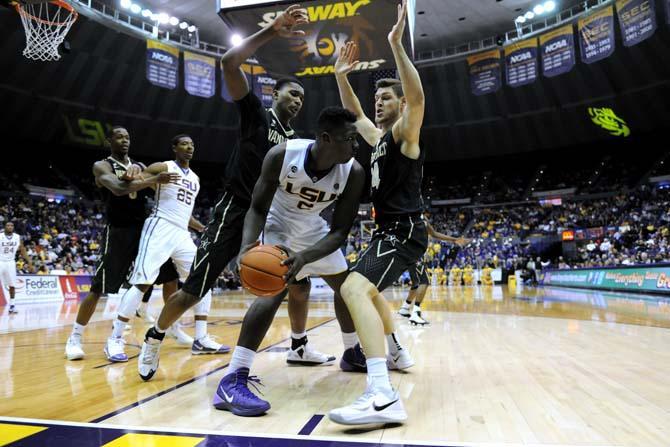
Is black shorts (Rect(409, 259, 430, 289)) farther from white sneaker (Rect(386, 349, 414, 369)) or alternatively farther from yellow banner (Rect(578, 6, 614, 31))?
yellow banner (Rect(578, 6, 614, 31))

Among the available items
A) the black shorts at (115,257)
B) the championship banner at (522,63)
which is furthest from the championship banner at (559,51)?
the black shorts at (115,257)

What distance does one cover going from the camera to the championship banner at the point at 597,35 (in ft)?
56.4

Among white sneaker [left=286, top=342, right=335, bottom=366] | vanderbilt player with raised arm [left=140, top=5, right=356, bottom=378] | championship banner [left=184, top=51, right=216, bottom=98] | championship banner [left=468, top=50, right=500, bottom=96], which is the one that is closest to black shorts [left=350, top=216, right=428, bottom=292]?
vanderbilt player with raised arm [left=140, top=5, right=356, bottom=378]

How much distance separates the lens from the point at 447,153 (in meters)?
30.2

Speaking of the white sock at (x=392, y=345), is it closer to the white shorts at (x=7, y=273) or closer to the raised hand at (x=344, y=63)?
the raised hand at (x=344, y=63)

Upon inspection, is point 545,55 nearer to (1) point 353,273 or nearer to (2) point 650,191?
(2) point 650,191

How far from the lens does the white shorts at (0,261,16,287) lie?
31.4ft

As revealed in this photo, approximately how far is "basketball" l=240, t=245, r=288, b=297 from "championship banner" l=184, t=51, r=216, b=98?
1940 centimetres

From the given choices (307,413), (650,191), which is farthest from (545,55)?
(307,413)

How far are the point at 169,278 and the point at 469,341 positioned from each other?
10.5ft

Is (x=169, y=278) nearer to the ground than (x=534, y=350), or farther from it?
farther from it

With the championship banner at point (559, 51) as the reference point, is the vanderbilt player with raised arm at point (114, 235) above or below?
below

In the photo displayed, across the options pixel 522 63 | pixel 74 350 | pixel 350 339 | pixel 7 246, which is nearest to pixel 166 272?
pixel 74 350

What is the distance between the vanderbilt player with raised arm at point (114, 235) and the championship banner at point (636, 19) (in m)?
17.4
